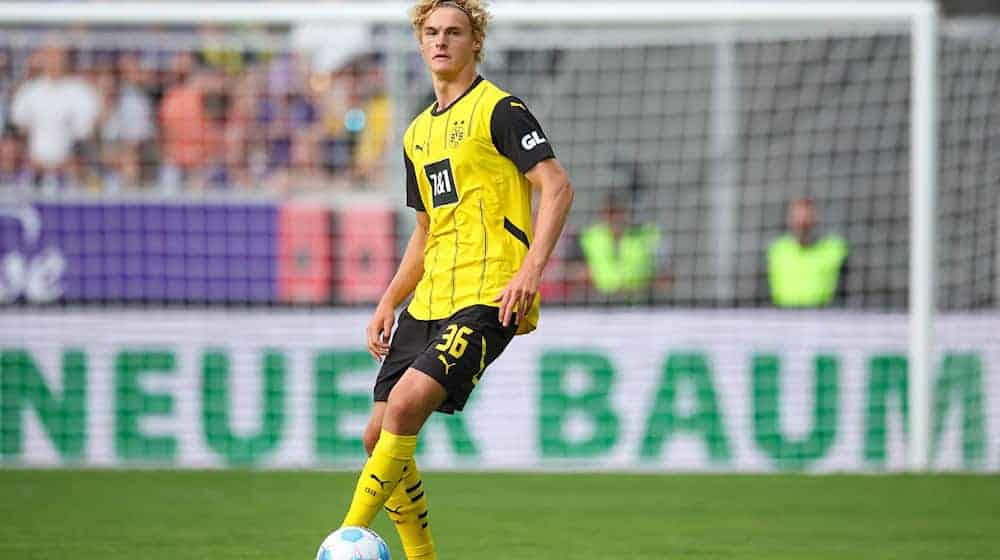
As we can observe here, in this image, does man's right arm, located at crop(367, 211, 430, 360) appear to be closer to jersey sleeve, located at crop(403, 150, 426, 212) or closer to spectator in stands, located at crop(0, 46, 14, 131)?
jersey sleeve, located at crop(403, 150, 426, 212)

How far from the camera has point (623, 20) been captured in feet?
38.3

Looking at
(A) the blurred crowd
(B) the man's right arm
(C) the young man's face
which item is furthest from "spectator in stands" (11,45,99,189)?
(C) the young man's face

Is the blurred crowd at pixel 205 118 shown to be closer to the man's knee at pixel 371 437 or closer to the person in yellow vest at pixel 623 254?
the person in yellow vest at pixel 623 254

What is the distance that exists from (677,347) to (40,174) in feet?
15.1

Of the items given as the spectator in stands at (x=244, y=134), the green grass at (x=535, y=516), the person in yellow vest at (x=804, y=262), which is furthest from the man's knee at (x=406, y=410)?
the spectator in stands at (x=244, y=134)

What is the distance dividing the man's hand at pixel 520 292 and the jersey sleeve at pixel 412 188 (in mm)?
733

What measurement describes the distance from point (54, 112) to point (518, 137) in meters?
7.31

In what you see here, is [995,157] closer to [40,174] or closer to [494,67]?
[494,67]

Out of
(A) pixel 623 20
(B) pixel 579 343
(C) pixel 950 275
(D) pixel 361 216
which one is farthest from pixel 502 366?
(C) pixel 950 275

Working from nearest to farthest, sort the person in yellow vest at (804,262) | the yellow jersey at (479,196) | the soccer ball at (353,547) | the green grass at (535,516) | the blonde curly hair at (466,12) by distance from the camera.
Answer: the soccer ball at (353,547) → the yellow jersey at (479,196) → the blonde curly hair at (466,12) → the green grass at (535,516) → the person in yellow vest at (804,262)

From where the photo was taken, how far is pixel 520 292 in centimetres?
576

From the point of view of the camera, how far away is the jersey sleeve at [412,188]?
6352 mm

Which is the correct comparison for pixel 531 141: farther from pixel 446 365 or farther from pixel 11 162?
pixel 11 162

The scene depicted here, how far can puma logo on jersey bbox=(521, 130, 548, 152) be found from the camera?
5934 millimetres
